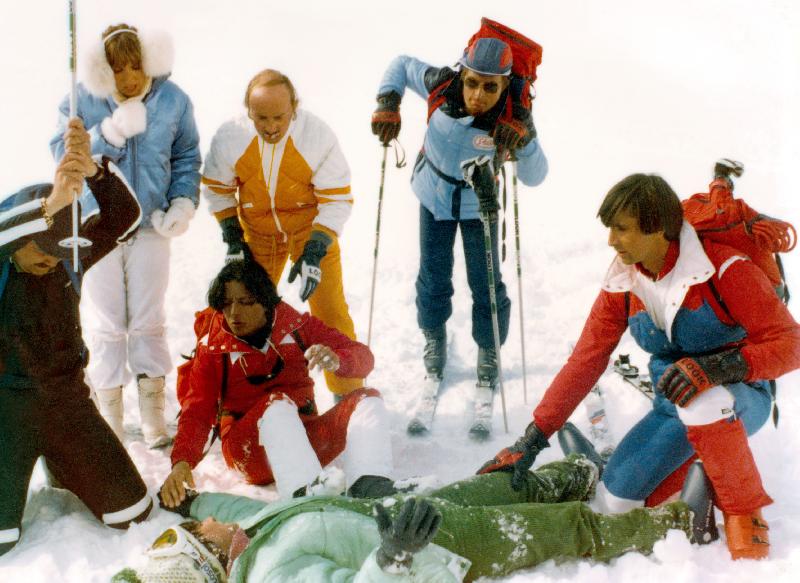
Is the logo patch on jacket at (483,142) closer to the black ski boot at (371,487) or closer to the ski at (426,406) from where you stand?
the ski at (426,406)

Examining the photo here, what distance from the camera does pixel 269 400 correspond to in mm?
3523

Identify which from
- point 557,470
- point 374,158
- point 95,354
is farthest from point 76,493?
point 374,158

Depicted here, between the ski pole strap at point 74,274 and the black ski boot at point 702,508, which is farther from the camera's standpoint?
the ski pole strap at point 74,274

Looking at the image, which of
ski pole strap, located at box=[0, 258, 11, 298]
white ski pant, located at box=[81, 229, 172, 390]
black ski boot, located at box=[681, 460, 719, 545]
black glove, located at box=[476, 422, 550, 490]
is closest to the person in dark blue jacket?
black glove, located at box=[476, 422, 550, 490]

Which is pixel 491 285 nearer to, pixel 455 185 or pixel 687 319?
pixel 455 185

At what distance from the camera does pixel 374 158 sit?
9.02m

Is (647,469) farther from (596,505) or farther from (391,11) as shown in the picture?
(391,11)

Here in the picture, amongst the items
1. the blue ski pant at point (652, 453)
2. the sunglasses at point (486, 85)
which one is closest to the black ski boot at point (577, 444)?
the blue ski pant at point (652, 453)

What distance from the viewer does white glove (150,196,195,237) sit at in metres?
3.82

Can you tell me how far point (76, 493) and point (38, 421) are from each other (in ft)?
1.23

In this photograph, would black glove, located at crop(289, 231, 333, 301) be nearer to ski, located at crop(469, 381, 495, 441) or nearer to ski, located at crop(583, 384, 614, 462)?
ski, located at crop(469, 381, 495, 441)

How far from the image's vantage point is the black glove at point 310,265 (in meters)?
3.92

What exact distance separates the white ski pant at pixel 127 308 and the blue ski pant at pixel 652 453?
245 cm

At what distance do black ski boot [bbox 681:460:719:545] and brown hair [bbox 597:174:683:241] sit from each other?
3.31 feet
